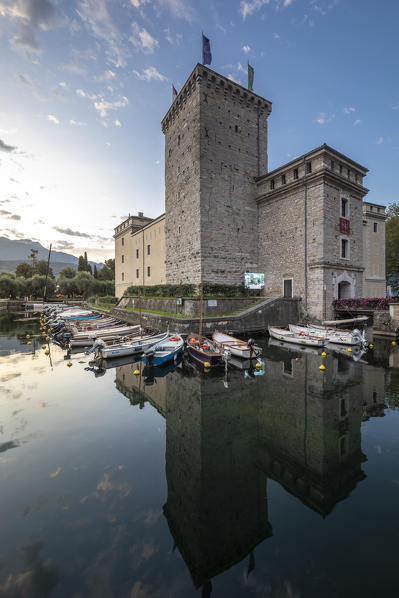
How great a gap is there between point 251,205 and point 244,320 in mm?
12883

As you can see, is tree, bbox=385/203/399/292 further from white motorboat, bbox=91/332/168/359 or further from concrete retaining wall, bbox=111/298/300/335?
white motorboat, bbox=91/332/168/359

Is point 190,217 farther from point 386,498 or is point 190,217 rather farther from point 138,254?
point 386,498

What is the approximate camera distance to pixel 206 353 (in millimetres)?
11578

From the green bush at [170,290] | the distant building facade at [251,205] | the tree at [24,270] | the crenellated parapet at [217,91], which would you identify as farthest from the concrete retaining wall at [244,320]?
the tree at [24,270]

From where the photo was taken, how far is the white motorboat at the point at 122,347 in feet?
42.0

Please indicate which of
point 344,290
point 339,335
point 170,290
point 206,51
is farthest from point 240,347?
point 206,51

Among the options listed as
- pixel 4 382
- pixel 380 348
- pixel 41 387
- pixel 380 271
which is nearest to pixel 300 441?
→ pixel 41 387

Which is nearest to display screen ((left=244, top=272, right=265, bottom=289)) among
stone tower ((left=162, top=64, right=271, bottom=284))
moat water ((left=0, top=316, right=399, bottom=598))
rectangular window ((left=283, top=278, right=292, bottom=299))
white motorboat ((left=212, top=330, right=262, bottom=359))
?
stone tower ((left=162, top=64, right=271, bottom=284))

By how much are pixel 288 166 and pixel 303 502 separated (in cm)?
2372

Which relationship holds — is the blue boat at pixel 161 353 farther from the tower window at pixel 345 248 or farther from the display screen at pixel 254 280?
the tower window at pixel 345 248

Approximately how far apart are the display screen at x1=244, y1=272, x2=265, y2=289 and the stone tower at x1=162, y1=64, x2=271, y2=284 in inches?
27.4

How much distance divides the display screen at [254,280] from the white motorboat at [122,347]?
12.1 m

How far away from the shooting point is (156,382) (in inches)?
388

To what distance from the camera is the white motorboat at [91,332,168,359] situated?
42.0ft
